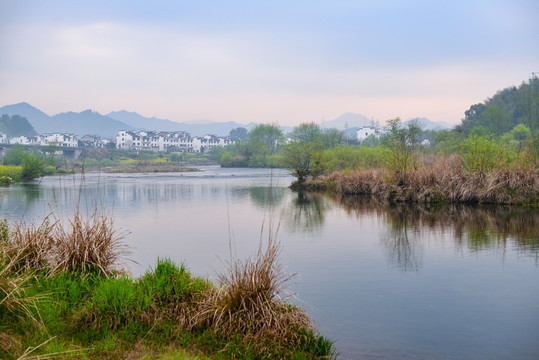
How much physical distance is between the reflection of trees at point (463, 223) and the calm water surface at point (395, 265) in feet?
0.12

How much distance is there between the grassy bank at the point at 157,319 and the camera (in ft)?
18.4

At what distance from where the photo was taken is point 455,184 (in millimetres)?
23125

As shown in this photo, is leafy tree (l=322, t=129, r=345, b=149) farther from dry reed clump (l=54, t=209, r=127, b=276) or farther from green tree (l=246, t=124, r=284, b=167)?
dry reed clump (l=54, t=209, r=127, b=276)

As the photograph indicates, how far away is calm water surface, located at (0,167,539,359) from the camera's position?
691 centimetres

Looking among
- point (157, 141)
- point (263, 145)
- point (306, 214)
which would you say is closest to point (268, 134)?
point (263, 145)

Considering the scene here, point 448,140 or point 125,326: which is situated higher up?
point 448,140

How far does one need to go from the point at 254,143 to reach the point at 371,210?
80136 millimetres

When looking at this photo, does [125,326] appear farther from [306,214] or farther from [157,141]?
[157,141]

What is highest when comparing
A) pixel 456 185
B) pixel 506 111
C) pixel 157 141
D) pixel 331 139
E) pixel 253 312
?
pixel 506 111

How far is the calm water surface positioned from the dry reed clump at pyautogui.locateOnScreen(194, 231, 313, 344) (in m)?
0.77

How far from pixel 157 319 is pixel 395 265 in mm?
6859

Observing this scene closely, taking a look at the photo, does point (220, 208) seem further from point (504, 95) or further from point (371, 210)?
point (504, 95)

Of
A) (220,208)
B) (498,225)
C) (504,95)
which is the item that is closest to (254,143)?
(504,95)

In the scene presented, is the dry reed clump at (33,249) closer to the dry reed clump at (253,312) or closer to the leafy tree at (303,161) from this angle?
the dry reed clump at (253,312)
